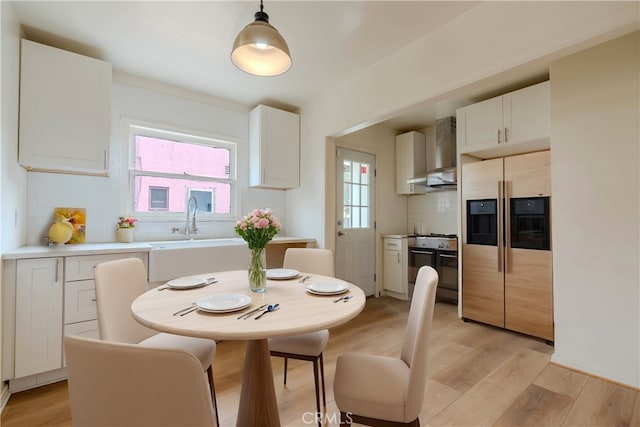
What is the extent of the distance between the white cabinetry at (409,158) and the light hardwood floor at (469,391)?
237cm

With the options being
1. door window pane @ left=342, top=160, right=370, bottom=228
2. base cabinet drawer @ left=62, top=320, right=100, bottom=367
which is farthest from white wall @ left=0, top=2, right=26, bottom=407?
door window pane @ left=342, top=160, right=370, bottom=228

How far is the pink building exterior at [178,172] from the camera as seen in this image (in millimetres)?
2990

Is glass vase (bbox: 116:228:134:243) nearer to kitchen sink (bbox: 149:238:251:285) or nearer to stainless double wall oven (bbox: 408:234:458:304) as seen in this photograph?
kitchen sink (bbox: 149:238:251:285)

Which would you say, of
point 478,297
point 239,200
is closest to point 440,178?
point 478,297

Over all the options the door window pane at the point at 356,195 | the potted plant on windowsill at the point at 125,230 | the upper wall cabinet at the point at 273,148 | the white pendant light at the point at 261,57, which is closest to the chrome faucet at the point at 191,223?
the potted plant on windowsill at the point at 125,230

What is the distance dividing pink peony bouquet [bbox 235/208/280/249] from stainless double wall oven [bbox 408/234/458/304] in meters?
2.93

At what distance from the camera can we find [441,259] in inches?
149

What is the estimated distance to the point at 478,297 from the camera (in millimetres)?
3113

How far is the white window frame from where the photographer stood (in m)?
2.84

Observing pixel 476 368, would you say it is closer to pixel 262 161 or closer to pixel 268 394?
pixel 268 394

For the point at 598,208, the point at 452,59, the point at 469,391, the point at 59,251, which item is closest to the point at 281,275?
the point at 469,391

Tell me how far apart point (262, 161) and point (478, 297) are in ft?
9.33

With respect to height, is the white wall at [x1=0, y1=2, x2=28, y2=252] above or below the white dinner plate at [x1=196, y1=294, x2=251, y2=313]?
above

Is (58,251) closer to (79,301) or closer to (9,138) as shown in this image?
(79,301)
